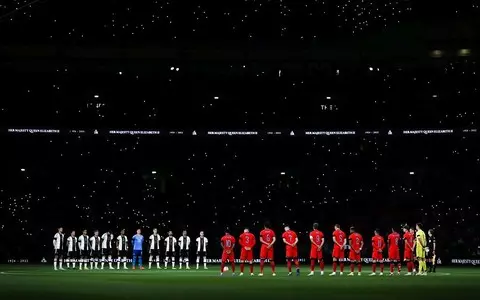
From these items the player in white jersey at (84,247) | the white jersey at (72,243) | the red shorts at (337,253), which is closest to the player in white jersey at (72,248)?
the white jersey at (72,243)

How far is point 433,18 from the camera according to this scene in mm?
46094

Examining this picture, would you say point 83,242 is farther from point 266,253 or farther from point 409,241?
point 409,241

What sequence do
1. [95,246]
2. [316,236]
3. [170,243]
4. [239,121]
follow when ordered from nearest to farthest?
[316,236] < [95,246] < [170,243] < [239,121]

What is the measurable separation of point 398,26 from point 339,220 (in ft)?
41.3

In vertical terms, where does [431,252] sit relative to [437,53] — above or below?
below

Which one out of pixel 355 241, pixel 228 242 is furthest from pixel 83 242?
pixel 355 241

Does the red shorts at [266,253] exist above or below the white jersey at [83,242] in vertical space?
below

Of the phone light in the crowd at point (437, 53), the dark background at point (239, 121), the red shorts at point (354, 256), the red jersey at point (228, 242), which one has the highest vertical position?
the phone light in the crowd at point (437, 53)

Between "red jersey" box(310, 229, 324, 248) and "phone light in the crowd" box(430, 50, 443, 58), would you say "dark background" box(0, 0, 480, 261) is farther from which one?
"red jersey" box(310, 229, 324, 248)

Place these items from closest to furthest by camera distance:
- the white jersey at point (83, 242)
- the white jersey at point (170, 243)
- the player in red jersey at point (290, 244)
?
the player in red jersey at point (290, 244) < the white jersey at point (83, 242) < the white jersey at point (170, 243)

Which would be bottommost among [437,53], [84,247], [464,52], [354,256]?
[354,256]

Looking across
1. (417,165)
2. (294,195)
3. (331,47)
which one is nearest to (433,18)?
(331,47)

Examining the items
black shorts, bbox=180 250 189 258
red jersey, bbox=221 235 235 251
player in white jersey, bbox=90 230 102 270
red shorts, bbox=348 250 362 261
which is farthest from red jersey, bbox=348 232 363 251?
player in white jersey, bbox=90 230 102 270

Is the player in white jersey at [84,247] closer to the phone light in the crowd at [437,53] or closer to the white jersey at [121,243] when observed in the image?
the white jersey at [121,243]
